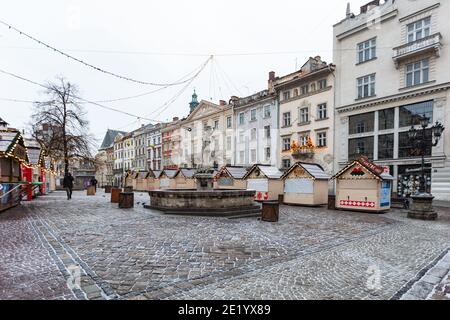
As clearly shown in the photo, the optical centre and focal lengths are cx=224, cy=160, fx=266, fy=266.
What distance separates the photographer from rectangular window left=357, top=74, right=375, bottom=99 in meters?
24.7

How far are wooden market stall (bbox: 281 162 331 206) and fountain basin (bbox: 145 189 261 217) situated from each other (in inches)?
222

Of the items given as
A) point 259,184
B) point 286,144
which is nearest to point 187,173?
point 286,144

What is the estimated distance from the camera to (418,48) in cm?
2086

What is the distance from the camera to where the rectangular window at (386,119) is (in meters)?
23.2

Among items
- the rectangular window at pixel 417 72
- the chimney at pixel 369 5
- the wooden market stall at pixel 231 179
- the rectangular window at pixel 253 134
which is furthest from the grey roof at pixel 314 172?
the chimney at pixel 369 5

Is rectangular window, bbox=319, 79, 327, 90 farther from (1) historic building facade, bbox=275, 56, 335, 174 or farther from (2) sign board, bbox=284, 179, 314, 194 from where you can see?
(2) sign board, bbox=284, 179, 314, 194

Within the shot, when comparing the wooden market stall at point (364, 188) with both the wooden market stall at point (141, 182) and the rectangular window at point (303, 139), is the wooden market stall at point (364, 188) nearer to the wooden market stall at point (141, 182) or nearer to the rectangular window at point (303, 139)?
the rectangular window at point (303, 139)

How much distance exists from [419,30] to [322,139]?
12.1 meters

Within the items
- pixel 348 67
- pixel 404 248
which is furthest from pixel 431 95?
pixel 404 248

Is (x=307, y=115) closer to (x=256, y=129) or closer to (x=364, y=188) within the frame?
(x=256, y=129)

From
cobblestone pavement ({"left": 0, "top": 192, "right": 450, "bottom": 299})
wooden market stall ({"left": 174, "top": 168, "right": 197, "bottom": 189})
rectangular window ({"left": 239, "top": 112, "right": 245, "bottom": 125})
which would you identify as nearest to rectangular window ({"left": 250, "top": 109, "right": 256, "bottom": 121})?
rectangular window ({"left": 239, "top": 112, "right": 245, "bottom": 125})

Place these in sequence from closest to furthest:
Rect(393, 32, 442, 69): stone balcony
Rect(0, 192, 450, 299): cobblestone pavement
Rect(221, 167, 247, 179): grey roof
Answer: Rect(0, 192, 450, 299): cobblestone pavement → Rect(393, 32, 442, 69): stone balcony → Rect(221, 167, 247, 179): grey roof

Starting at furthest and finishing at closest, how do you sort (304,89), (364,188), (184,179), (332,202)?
(184,179) < (304,89) < (332,202) < (364,188)
